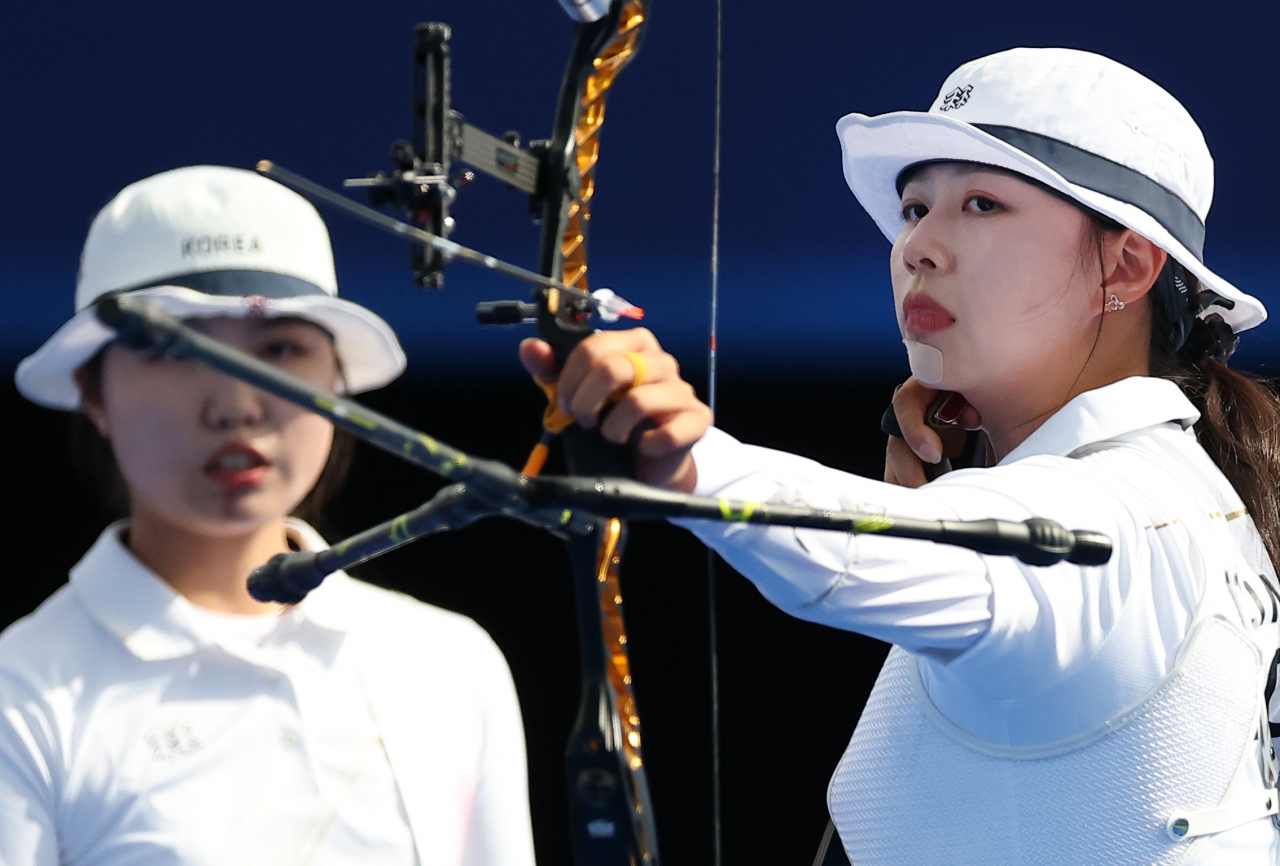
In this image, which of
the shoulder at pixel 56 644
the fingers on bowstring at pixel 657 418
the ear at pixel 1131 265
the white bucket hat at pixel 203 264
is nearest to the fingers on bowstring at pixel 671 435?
the fingers on bowstring at pixel 657 418

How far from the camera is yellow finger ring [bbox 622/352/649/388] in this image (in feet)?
2.70

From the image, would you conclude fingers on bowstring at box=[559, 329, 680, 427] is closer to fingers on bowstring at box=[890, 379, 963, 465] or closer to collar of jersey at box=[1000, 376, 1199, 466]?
collar of jersey at box=[1000, 376, 1199, 466]

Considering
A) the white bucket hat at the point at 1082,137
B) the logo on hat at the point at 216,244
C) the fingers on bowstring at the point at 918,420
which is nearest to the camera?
the logo on hat at the point at 216,244

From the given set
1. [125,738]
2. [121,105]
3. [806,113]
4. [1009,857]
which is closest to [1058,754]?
[1009,857]

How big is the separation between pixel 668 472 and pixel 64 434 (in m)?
1.50

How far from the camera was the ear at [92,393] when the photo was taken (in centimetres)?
124

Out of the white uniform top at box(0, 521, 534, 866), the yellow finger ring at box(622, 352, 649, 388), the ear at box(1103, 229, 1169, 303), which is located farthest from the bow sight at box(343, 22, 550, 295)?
the ear at box(1103, 229, 1169, 303)

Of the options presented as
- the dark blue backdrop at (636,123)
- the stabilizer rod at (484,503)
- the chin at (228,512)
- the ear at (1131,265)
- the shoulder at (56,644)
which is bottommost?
the shoulder at (56,644)

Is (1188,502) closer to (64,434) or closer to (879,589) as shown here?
(879,589)

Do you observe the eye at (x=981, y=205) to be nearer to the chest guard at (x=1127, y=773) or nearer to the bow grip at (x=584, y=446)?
the chest guard at (x=1127, y=773)

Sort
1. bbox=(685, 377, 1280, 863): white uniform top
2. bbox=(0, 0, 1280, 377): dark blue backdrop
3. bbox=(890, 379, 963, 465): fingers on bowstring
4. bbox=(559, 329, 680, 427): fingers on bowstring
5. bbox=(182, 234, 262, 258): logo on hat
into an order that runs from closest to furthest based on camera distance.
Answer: bbox=(559, 329, 680, 427): fingers on bowstring
bbox=(685, 377, 1280, 863): white uniform top
bbox=(182, 234, 262, 258): logo on hat
bbox=(890, 379, 963, 465): fingers on bowstring
bbox=(0, 0, 1280, 377): dark blue backdrop

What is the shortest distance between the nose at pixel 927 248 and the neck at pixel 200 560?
59cm

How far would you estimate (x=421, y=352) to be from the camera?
233 cm

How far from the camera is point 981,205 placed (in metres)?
1.36
